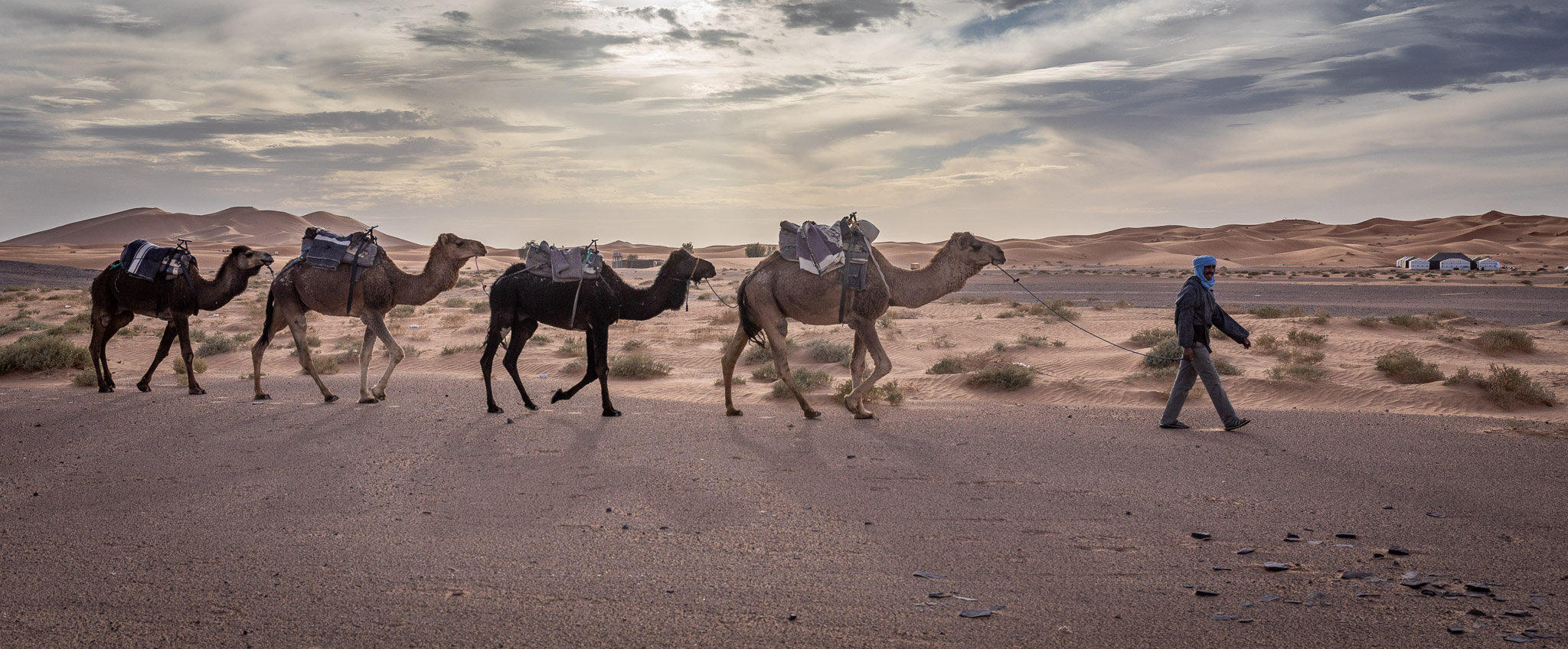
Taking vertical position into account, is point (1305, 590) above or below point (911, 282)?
below

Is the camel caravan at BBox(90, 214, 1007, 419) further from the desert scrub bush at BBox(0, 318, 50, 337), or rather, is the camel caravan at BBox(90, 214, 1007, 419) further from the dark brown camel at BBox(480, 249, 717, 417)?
the desert scrub bush at BBox(0, 318, 50, 337)

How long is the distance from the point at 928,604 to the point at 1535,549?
13.5ft

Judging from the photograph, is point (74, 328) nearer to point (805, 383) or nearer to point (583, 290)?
point (583, 290)

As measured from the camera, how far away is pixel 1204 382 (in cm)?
973

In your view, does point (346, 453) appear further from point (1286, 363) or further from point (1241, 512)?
point (1286, 363)

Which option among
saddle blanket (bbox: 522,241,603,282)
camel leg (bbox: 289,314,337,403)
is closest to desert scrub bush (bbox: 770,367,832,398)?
saddle blanket (bbox: 522,241,603,282)

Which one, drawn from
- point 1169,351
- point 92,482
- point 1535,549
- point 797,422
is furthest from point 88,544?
point 1169,351

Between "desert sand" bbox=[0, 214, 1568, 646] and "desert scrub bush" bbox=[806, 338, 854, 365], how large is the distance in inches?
116

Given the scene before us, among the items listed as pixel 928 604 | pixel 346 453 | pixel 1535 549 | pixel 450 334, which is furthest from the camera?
pixel 450 334

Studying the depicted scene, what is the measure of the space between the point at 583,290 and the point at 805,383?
3978 millimetres

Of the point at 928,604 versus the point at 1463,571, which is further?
the point at 1463,571

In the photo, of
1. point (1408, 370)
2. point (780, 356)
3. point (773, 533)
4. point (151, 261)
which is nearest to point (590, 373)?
point (780, 356)

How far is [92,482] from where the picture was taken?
7.93 m

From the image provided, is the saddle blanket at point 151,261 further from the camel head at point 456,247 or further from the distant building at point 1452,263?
the distant building at point 1452,263
